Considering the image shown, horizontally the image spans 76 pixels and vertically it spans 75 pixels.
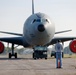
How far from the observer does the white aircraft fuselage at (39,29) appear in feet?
90.2

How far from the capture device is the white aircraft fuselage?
27.5m

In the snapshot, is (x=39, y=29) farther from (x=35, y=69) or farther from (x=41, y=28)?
(x=35, y=69)

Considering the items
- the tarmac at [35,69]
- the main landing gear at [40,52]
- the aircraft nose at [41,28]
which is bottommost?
the tarmac at [35,69]

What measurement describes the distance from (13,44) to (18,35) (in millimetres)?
1259

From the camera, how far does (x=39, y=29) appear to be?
2719cm

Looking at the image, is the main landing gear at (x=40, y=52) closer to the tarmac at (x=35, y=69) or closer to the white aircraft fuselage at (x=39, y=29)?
the white aircraft fuselage at (x=39, y=29)

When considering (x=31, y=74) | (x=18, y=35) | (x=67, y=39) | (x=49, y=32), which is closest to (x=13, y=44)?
(x=18, y=35)

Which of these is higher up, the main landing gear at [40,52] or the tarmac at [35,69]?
the main landing gear at [40,52]

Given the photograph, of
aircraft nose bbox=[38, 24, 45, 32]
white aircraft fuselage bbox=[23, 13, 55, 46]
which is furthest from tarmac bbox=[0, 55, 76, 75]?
white aircraft fuselage bbox=[23, 13, 55, 46]

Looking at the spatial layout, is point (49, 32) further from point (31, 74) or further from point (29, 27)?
point (31, 74)

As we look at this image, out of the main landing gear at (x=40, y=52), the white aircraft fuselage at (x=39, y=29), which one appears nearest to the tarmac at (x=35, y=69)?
the white aircraft fuselage at (x=39, y=29)

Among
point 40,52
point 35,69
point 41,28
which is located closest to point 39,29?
point 41,28

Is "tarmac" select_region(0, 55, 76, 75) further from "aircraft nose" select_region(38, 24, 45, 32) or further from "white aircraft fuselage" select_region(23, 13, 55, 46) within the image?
"white aircraft fuselage" select_region(23, 13, 55, 46)

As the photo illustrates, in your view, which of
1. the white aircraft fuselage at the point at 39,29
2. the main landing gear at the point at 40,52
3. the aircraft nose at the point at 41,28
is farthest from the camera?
the main landing gear at the point at 40,52
